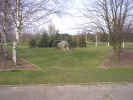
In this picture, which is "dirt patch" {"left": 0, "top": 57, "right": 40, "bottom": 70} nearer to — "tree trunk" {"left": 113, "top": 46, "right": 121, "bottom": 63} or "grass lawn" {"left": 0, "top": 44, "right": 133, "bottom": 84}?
"grass lawn" {"left": 0, "top": 44, "right": 133, "bottom": 84}

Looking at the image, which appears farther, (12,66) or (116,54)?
(116,54)

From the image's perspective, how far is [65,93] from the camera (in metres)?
5.89

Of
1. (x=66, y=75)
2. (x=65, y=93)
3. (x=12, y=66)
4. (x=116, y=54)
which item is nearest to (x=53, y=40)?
(x=116, y=54)

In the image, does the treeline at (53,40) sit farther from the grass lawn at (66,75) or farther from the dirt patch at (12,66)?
the dirt patch at (12,66)

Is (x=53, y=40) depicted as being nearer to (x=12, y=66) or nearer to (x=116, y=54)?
(x=116, y=54)

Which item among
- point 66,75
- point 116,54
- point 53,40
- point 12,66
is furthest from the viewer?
point 53,40

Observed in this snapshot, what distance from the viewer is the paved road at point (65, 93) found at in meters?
5.43

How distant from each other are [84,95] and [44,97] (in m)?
1.48

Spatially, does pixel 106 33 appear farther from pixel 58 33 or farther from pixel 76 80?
pixel 58 33

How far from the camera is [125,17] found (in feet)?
48.8

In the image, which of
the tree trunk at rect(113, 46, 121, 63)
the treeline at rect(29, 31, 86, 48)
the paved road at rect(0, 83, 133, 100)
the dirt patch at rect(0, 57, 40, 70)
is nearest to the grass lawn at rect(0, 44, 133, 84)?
the dirt patch at rect(0, 57, 40, 70)

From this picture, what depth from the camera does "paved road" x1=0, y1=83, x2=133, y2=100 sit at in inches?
214

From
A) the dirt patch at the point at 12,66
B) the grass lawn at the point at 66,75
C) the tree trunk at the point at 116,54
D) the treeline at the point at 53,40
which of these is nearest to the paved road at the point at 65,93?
the grass lawn at the point at 66,75

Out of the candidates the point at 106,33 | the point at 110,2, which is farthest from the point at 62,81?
the point at 110,2
